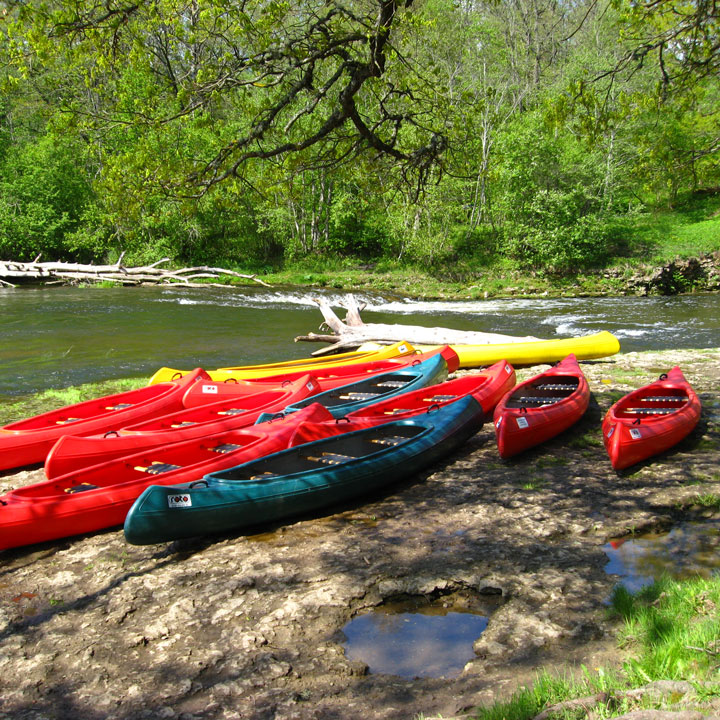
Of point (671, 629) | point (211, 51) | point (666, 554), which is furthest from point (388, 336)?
point (671, 629)

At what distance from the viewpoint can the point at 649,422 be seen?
211 inches

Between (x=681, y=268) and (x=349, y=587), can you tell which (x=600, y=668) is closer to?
(x=349, y=587)

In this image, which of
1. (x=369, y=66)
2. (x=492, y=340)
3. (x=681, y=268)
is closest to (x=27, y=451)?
(x=369, y=66)

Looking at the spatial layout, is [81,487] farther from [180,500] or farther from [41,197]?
[41,197]

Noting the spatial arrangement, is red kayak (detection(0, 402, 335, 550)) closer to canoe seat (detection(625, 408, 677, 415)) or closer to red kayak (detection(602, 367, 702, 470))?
red kayak (detection(602, 367, 702, 470))

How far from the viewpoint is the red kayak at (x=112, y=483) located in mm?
4332

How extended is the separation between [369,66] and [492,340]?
584 cm

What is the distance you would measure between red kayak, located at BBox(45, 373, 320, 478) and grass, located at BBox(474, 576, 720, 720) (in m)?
3.94

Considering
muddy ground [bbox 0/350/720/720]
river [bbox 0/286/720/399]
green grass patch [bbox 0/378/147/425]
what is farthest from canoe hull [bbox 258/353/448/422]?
river [bbox 0/286/720/399]

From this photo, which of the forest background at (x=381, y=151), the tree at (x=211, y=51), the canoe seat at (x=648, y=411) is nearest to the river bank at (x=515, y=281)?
the forest background at (x=381, y=151)

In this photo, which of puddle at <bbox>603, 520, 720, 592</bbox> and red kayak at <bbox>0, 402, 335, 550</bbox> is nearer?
puddle at <bbox>603, 520, 720, 592</bbox>

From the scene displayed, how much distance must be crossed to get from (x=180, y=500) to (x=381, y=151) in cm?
504

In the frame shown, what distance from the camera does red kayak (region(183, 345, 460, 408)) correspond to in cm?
702

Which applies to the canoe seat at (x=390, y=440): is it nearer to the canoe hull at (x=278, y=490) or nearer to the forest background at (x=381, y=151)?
the canoe hull at (x=278, y=490)
